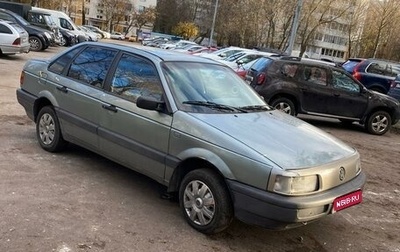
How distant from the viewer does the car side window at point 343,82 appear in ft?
34.9

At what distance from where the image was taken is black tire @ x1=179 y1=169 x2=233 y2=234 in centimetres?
390

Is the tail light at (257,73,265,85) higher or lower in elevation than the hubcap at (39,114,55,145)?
higher

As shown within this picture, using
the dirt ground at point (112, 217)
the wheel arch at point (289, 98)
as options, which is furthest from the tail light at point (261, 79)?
the dirt ground at point (112, 217)

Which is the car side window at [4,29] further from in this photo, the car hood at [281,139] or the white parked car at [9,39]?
the car hood at [281,139]

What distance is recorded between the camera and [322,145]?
430 centimetres

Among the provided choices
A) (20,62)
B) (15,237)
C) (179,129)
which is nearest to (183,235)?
(179,129)

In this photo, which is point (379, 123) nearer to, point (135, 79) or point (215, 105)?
point (215, 105)

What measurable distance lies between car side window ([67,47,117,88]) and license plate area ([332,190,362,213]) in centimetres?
294

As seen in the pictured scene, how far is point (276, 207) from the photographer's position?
3.60 m

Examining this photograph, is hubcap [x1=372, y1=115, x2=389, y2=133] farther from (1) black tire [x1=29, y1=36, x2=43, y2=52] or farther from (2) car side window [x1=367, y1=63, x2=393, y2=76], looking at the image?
(1) black tire [x1=29, y1=36, x2=43, y2=52]

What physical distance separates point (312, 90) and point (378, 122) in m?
2.08

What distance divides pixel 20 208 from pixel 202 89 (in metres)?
2.18

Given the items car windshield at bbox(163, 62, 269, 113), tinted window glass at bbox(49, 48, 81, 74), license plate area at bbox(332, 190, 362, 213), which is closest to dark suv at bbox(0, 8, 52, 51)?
tinted window glass at bbox(49, 48, 81, 74)

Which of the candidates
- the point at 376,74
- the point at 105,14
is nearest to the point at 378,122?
the point at 376,74
